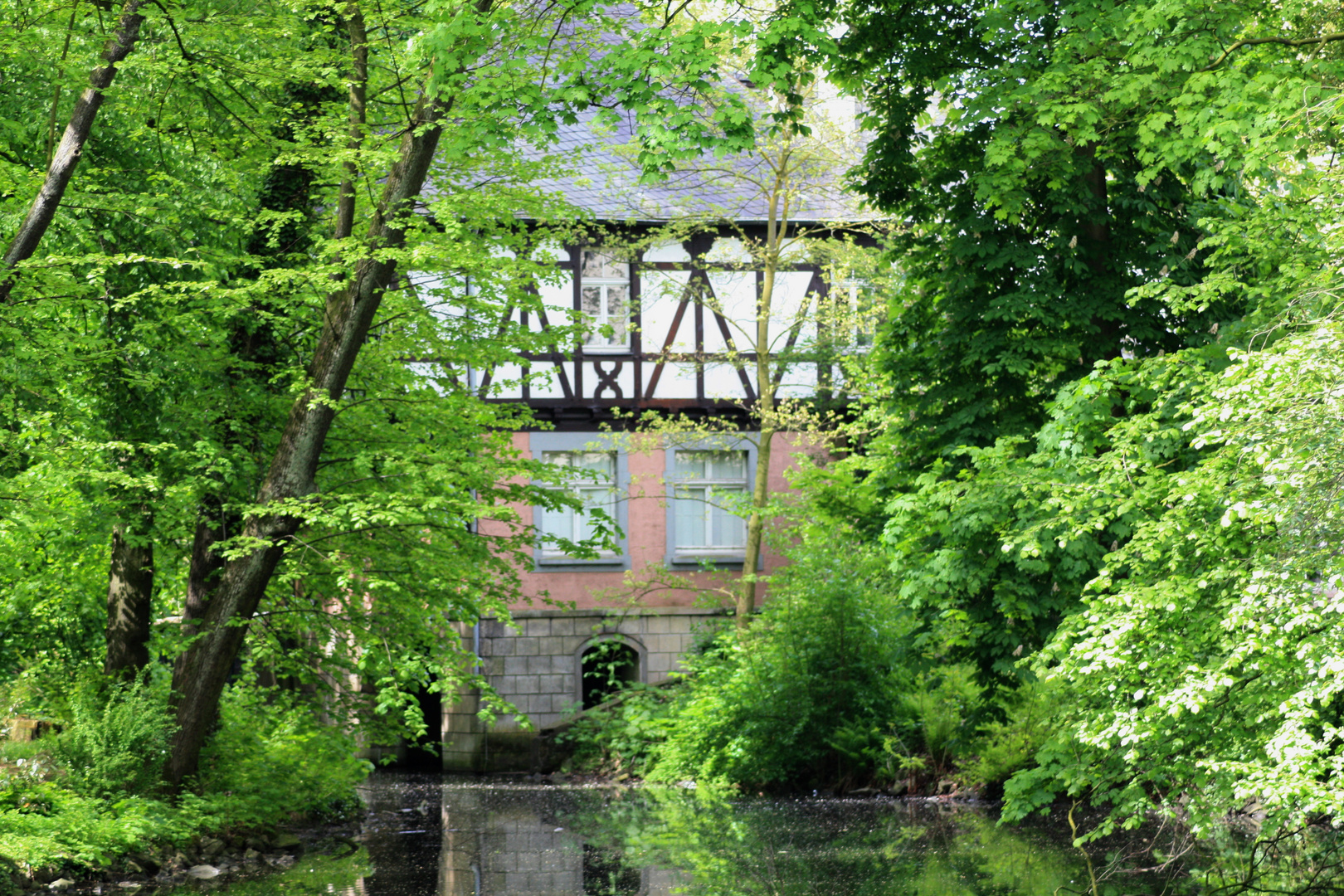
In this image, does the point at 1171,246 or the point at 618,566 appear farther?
the point at 618,566

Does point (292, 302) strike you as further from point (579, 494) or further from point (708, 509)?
point (708, 509)

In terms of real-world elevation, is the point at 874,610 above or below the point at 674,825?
above

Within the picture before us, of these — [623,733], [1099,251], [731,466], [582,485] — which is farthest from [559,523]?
[1099,251]

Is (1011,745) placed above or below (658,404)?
below

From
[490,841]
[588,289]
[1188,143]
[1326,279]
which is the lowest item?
[490,841]

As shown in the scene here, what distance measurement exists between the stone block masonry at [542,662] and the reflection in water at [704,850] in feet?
13.5

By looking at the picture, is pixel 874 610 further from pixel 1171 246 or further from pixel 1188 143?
pixel 1188 143

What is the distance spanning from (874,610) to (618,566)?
23.9ft

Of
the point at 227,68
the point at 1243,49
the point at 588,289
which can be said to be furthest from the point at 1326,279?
the point at 588,289

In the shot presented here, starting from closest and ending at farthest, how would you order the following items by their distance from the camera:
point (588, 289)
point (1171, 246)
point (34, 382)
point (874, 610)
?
point (34, 382)
point (1171, 246)
point (874, 610)
point (588, 289)

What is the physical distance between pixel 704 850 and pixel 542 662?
1029 centimetres

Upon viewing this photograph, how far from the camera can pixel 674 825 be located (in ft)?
45.8

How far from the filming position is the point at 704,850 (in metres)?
12.0

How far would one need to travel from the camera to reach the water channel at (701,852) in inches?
393
